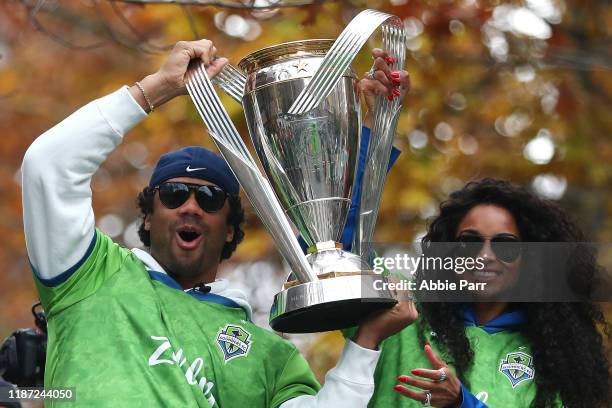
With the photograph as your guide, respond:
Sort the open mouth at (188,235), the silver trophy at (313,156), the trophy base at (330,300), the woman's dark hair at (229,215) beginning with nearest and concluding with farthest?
the trophy base at (330,300), the silver trophy at (313,156), the open mouth at (188,235), the woman's dark hair at (229,215)

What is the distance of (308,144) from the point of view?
4.65m

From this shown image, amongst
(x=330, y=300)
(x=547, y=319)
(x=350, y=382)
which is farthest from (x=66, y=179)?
(x=547, y=319)

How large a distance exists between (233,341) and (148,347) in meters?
0.39

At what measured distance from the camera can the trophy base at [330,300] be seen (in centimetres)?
431

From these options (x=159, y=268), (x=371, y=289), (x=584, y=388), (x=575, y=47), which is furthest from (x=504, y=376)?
(x=575, y=47)

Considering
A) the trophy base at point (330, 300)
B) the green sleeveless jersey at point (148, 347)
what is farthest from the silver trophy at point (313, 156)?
the green sleeveless jersey at point (148, 347)

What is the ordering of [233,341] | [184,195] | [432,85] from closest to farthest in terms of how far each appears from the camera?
[233,341] → [184,195] → [432,85]

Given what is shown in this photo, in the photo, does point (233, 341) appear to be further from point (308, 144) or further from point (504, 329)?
point (504, 329)

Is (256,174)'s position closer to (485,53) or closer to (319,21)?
(319,21)

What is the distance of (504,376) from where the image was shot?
482 centimetres

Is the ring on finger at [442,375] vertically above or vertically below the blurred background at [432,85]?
below

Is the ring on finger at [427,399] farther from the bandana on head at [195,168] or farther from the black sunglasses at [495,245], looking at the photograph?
the bandana on head at [195,168]

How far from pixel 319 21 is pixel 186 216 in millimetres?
2415

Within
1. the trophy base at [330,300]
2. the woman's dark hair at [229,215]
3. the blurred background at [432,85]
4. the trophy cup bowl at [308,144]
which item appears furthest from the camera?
the blurred background at [432,85]
